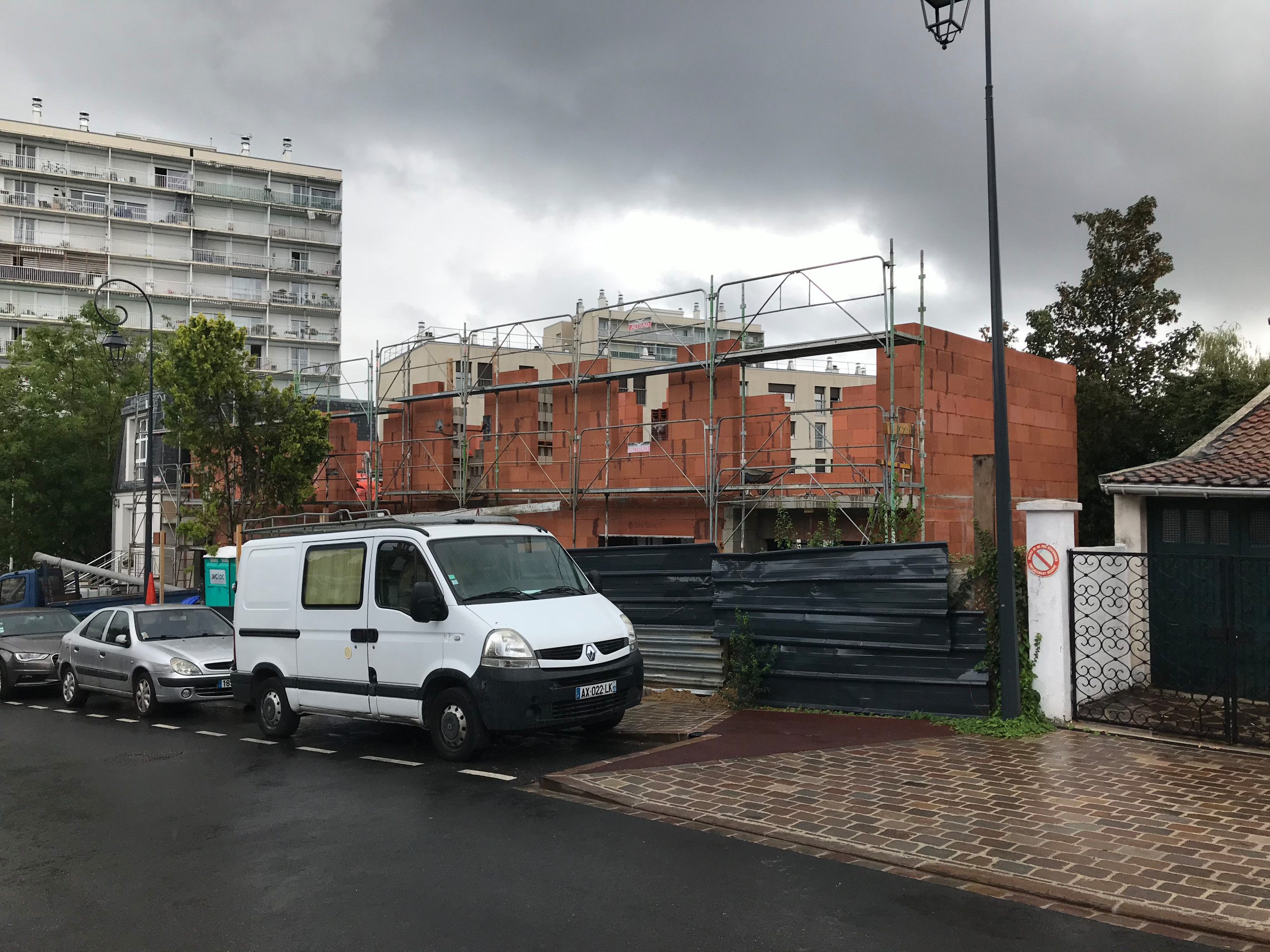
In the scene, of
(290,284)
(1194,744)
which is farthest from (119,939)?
(290,284)

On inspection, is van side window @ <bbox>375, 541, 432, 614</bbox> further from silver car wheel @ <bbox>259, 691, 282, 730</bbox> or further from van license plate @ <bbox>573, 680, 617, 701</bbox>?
silver car wheel @ <bbox>259, 691, 282, 730</bbox>

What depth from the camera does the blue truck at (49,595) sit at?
2289 cm

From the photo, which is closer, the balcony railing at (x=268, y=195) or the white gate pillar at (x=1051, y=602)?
the white gate pillar at (x=1051, y=602)

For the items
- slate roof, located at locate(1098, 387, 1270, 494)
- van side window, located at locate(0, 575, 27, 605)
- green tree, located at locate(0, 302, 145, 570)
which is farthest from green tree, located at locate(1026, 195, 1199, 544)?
green tree, located at locate(0, 302, 145, 570)

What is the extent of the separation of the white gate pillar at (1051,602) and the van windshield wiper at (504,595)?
4904 mm

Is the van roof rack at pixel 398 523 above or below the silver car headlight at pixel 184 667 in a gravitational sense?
above

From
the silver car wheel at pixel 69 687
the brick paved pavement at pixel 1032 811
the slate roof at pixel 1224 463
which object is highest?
the slate roof at pixel 1224 463

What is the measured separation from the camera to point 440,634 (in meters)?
9.38

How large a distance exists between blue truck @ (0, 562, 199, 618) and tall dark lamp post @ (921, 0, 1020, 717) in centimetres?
1892

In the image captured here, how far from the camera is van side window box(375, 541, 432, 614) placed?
32.0 feet

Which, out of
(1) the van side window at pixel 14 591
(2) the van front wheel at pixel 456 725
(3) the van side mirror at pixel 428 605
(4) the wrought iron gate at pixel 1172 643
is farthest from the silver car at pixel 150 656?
(1) the van side window at pixel 14 591

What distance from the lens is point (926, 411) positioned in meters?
16.2

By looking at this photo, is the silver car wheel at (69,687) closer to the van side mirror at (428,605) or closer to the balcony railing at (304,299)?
the van side mirror at (428,605)

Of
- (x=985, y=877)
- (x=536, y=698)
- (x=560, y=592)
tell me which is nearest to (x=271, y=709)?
(x=560, y=592)
